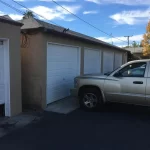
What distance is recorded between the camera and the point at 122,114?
7.54 meters

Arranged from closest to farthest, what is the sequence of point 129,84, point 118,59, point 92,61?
point 129,84 → point 92,61 → point 118,59

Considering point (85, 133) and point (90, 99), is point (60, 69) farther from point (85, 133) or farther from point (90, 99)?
point (85, 133)

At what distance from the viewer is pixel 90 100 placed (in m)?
8.01

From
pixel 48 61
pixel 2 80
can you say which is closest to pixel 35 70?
pixel 48 61

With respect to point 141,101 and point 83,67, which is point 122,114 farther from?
point 83,67

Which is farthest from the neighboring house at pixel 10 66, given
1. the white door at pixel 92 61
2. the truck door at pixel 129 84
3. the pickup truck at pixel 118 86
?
the white door at pixel 92 61

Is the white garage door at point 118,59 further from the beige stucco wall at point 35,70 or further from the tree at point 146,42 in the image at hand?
the tree at point 146,42

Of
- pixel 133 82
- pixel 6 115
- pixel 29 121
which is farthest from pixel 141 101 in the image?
pixel 6 115

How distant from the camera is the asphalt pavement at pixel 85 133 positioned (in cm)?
490

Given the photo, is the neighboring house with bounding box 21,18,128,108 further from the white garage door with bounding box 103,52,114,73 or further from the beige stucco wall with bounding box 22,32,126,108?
the white garage door with bounding box 103,52,114,73

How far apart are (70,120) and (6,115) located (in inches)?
79.6

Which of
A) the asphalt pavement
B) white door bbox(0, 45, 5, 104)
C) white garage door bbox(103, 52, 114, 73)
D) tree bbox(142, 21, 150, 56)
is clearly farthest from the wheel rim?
tree bbox(142, 21, 150, 56)

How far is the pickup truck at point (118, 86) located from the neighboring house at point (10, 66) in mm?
2165

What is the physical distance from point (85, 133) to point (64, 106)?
305 cm
